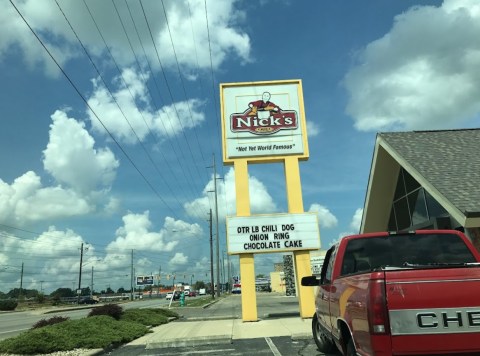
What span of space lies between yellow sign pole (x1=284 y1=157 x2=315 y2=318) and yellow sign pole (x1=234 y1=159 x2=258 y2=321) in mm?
1664

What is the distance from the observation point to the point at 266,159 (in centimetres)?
1789

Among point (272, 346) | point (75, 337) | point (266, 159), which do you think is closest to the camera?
point (272, 346)

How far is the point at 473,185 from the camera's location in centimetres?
1211

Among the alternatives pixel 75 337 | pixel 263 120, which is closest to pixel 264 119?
pixel 263 120

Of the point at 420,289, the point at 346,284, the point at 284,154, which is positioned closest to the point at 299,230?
the point at 284,154

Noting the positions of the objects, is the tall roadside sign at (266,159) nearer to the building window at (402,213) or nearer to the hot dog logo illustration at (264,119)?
the hot dog logo illustration at (264,119)

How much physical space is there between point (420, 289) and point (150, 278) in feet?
442

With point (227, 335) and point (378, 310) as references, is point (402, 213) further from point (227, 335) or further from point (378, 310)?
point (378, 310)

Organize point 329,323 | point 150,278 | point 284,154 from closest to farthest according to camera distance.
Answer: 1. point 329,323
2. point 284,154
3. point 150,278

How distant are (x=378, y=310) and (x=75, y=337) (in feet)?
31.6

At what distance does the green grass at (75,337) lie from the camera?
10.3 m

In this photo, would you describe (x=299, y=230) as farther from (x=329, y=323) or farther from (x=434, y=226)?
(x=329, y=323)

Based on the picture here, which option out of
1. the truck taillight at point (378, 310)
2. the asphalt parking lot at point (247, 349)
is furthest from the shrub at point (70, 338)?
the truck taillight at point (378, 310)

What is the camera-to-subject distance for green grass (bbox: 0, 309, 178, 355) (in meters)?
10.3
